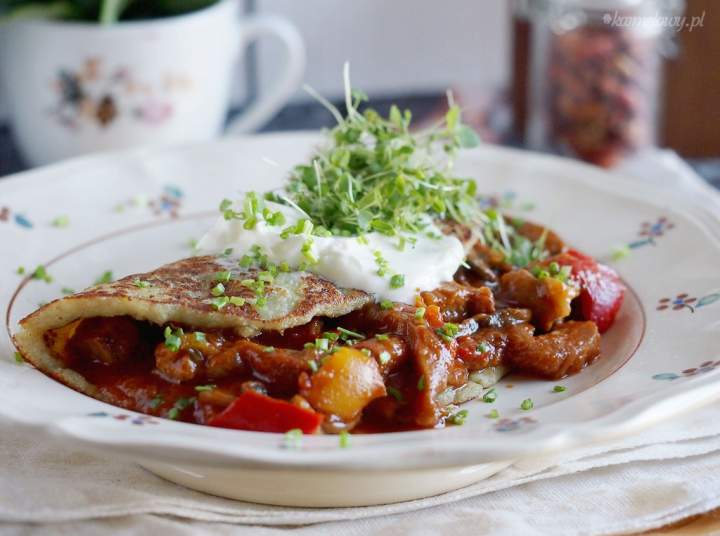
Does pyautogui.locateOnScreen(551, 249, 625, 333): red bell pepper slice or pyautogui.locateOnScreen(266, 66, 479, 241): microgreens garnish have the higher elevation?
pyautogui.locateOnScreen(266, 66, 479, 241): microgreens garnish

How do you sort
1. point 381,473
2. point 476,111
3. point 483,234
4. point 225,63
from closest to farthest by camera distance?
point 381,473 < point 483,234 < point 225,63 < point 476,111

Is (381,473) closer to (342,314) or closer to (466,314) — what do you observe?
(342,314)

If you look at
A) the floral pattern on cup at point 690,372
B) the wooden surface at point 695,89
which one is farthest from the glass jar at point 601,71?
the floral pattern on cup at point 690,372

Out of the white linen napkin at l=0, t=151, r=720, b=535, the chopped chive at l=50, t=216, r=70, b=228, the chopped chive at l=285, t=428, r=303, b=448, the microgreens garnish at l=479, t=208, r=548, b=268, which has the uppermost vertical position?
the chopped chive at l=50, t=216, r=70, b=228

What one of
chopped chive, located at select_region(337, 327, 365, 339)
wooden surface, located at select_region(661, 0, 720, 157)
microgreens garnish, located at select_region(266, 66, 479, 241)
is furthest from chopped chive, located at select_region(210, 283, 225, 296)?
wooden surface, located at select_region(661, 0, 720, 157)

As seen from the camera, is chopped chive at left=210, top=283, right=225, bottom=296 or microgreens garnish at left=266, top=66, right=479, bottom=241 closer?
chopped chive at left=210, top=283, right=225, bottom=296

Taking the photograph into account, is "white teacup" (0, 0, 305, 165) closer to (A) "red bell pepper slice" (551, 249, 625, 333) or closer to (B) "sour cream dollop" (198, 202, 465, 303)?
(B) "sour cream dollop" (198, 202, 465, 303)

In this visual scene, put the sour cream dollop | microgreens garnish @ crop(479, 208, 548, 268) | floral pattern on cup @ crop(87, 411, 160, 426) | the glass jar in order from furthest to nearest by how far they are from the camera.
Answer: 1. the glass jar
2. microgreens garnish @ crop(479, 208, 548, 268)
3. the sour cream dollop
4. floral pattern on cup @ crop(87, 411, 160, 426)

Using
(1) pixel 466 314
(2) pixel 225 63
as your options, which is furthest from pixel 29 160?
(1) pixel 466 314
